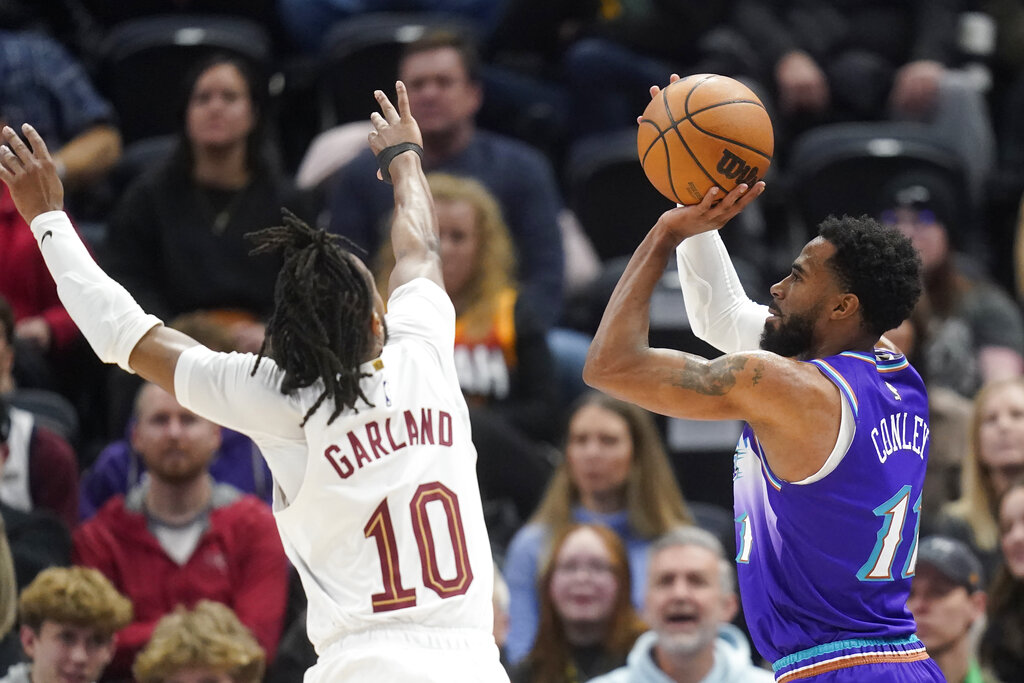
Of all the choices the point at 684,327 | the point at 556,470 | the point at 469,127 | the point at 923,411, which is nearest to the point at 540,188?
the point at 469,127

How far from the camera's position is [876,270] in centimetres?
505

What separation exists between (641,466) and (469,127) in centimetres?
268

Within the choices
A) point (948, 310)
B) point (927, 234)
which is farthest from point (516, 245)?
point (948, 310)

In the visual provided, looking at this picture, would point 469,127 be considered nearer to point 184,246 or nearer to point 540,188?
point 540,188

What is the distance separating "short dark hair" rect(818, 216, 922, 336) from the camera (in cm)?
506

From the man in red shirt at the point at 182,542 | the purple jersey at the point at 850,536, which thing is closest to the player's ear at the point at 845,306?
the purple jersey at the point at 850,536

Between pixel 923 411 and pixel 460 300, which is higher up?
pixel 460 300

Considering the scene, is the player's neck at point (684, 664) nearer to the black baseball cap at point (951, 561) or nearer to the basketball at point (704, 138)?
the black baseball cap at point (951, 561)

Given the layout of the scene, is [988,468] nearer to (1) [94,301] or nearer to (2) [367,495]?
(2) [367,495]

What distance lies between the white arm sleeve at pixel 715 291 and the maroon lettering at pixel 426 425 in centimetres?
112

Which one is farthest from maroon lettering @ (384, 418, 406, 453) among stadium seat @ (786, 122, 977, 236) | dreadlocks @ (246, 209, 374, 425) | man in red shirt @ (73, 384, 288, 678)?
stadium seat @ (786, 122, 977, 236)

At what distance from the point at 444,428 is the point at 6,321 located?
3.36 m

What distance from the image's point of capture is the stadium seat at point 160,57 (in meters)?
9.92

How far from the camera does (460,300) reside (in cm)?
845
